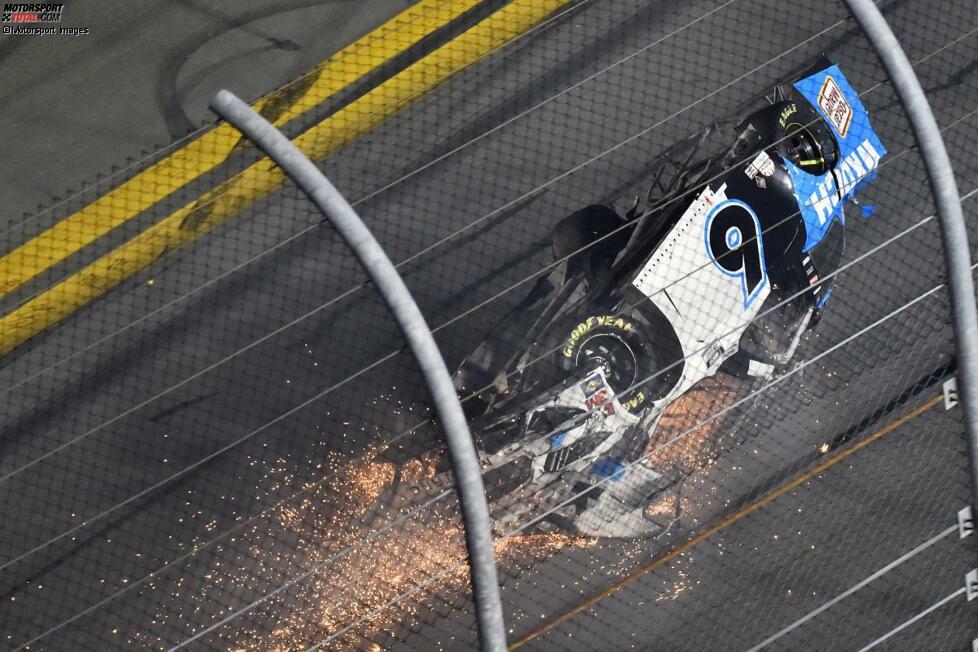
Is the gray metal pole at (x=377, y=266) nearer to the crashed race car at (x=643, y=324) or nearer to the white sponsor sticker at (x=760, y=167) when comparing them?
the crashed race car at (x=643, y=324)

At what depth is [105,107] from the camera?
7.79m

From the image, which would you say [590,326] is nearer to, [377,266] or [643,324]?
[643,324]

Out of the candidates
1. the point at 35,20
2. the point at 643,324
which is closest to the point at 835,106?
the point at 643,324

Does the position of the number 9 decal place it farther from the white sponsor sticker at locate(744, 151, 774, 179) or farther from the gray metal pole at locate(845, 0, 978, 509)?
the gray metal pole at locate(845, 0, 978, 509)

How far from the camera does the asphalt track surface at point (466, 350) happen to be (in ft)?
21.0

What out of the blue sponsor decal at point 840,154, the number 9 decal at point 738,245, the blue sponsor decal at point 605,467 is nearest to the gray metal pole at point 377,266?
the blue sponsor decal at point 605,467

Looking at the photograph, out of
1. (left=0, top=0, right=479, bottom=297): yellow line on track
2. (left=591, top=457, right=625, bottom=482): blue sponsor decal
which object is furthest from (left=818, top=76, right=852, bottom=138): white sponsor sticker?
(left=0, top=0, right=479, bottom=297): yellow line on track

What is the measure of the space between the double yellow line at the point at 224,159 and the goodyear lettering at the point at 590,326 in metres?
2.43

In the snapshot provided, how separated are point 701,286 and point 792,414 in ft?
4.38

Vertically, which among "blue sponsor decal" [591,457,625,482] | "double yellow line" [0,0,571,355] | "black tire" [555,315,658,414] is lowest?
"blue sponsor decal" [591,457,625,482]

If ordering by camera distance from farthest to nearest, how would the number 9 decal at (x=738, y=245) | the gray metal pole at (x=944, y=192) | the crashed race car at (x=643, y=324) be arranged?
1. the number 9 decal at (x=738, y=245)
2. the crashed race car at (x=643, y=324)
3. the gray metal pole at (x=944, y=192)

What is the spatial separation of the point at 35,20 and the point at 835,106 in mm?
5682

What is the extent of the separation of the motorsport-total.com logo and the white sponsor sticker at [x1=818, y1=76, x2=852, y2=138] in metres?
5.21

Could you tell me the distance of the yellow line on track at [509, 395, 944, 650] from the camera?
6.36 metres
